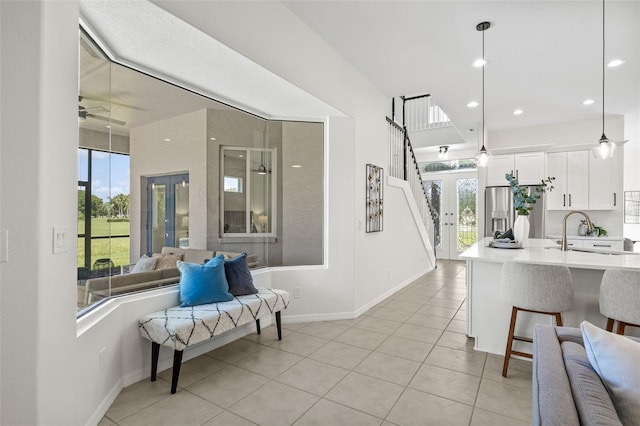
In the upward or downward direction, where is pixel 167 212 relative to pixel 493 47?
downward

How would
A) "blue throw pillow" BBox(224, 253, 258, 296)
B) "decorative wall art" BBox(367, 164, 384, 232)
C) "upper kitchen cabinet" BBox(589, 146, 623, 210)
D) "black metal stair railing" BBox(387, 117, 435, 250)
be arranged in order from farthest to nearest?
1. "upper kitchen cabinet" BBox(589, 146, 623, 210)
2. "black metal stair railing" BBox(387, 117, 435, 250)
3. "decorative wall art" BBox(367, 164, 384, 232)
4. "blue throw pillow" BBox(224, 253, 258, 296)

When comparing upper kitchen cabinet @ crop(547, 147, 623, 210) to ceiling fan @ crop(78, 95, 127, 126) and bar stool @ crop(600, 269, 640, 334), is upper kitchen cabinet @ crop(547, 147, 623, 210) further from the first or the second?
ceiling fan @ crop(78, 95, 127, 126)

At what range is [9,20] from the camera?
135cm

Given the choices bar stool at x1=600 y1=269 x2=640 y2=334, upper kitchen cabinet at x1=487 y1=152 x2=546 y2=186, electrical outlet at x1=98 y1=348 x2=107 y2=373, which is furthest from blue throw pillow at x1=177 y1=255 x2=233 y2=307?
upper kitchen cabinet at x1=487 y1=152 x2=546 y2=186

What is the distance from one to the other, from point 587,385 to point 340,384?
68.3 inches

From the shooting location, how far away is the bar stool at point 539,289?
238 centimetres

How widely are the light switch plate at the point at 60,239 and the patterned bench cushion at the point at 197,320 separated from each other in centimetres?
96

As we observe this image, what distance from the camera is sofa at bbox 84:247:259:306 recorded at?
2240 millimetres

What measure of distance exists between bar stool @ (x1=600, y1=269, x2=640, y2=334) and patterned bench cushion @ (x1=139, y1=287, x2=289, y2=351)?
2.65m

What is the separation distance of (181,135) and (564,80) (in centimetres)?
486

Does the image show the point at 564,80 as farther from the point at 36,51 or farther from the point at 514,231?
the point at 36,51

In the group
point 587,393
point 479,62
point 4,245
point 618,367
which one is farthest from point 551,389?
point 479,62

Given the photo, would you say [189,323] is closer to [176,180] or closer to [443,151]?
[176,180]

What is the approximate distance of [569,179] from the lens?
19.5ft
